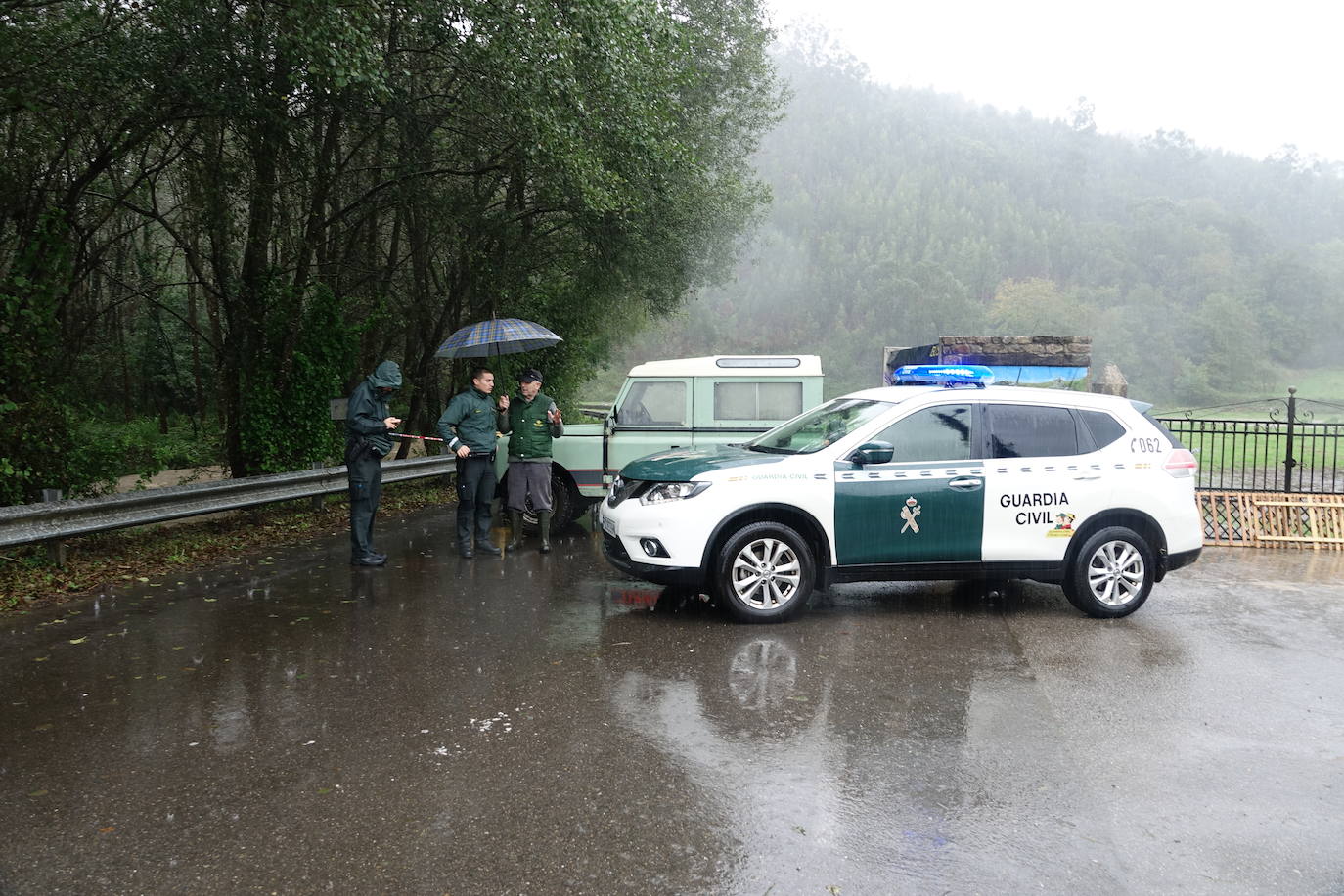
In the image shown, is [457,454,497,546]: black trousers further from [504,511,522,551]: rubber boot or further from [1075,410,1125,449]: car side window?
[1075,410,1125,449]: car side window

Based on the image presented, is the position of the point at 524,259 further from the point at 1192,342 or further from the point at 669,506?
the point at 1192,342

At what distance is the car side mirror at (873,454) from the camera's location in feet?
23.7

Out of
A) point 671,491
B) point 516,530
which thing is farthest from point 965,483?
point 516,530

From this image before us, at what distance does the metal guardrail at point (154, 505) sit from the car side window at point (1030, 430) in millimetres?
Answer: 7792

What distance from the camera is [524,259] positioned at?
59.0ft

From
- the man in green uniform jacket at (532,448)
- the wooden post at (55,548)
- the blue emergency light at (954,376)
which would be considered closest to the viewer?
the blue emergency light at (954,376)

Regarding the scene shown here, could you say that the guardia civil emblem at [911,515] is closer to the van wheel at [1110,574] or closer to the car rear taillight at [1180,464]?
the van wheel at [1110,574]

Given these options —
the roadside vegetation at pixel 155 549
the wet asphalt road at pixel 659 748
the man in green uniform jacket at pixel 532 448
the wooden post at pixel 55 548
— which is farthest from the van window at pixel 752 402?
the wooden post at pixel 55 548

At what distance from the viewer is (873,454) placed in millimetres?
7234

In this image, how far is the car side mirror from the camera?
284 inches

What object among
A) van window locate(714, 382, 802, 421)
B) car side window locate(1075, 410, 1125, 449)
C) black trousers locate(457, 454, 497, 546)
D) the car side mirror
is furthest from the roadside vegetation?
car side window locate(1075, 410, 1125, 449)

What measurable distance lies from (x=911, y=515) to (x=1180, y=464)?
227 centimetres

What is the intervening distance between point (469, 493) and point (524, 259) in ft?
28.7

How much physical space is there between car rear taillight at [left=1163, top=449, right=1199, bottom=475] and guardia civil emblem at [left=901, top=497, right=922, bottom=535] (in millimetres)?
2079
